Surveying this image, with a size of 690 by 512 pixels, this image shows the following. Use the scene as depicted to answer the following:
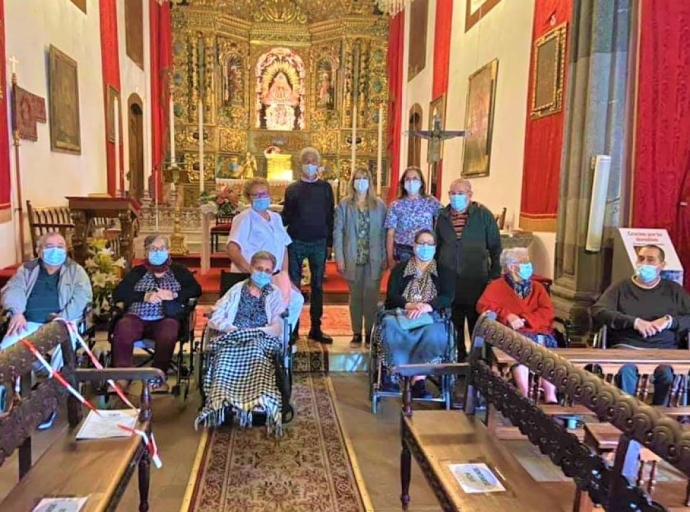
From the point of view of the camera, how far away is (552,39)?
5.22m

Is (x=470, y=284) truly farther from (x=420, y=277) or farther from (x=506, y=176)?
(x=506, y=176)

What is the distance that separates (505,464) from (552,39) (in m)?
4.38

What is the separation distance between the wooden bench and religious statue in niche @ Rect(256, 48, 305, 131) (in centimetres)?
1016

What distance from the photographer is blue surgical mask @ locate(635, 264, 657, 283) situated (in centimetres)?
330

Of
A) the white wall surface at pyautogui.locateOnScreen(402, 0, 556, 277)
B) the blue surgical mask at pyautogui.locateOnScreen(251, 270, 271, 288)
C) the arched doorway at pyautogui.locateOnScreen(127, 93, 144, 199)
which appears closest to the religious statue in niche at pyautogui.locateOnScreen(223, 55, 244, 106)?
the arched doorway at pyautogui.locateOnScreen(127, 93, 144, 199)

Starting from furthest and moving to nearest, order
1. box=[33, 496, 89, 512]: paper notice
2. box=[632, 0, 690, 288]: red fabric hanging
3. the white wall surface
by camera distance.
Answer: the white wall surface < box=[632, 0, 690, 288]: red fabric hanging < box=[33, 496, 89, 512]: paper notice

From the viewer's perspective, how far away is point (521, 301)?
3393 millimetres

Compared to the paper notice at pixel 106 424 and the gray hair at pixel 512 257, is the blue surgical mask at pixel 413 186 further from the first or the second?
the paper notice at pixel 106 424

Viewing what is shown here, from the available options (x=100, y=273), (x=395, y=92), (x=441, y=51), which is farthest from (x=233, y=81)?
(x=100, y=273)

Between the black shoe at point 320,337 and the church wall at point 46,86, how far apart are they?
9.41 feet

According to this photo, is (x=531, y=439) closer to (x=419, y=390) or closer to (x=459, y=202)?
(x=419, y=390)

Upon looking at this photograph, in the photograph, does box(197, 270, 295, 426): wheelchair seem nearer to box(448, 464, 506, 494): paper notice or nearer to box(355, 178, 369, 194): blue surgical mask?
box(355, 178, 369, 194): blue surgical mask

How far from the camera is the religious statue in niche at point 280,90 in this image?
11898 millimetres

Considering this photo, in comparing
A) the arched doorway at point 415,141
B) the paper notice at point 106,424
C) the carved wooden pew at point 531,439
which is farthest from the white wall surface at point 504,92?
the paper notice at point 106,424
